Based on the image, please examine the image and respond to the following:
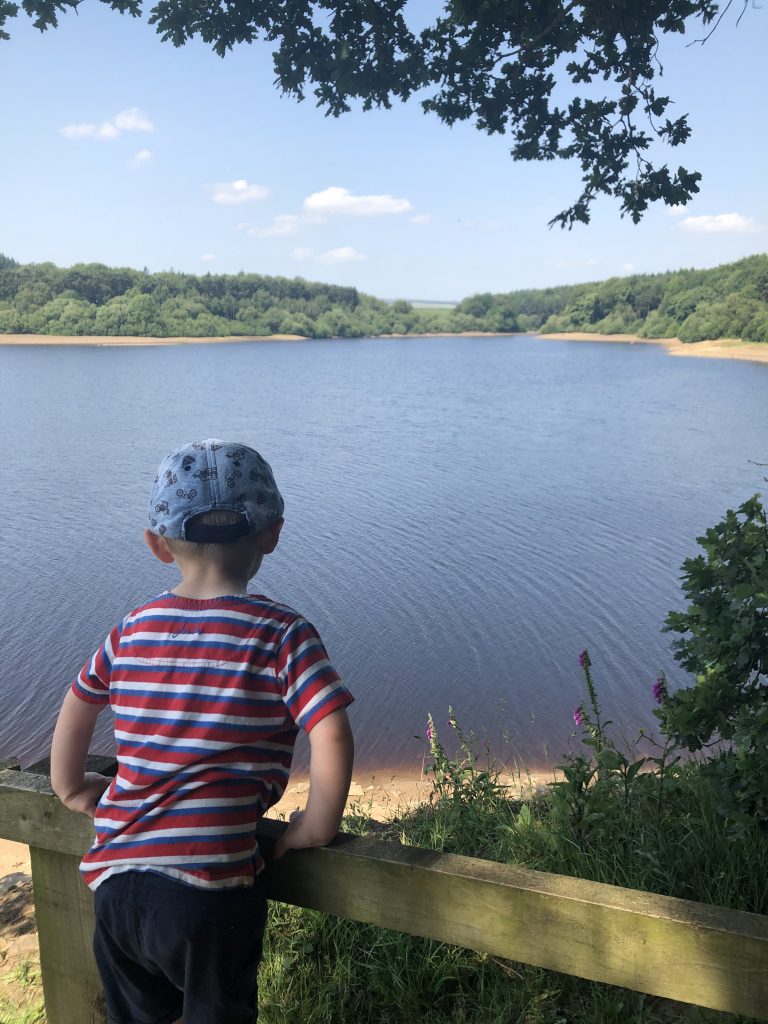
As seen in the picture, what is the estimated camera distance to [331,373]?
35.2 metres

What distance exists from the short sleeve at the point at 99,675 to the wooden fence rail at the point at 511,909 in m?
0.22

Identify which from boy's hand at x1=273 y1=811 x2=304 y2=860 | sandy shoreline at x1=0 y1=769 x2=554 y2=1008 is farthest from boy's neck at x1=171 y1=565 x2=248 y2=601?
sandy shoreline at x1=0 y1=769 x2=554 y2=1008

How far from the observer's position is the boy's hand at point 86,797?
1.34 m

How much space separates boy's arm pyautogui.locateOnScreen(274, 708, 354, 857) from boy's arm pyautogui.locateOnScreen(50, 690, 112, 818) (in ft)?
1.15

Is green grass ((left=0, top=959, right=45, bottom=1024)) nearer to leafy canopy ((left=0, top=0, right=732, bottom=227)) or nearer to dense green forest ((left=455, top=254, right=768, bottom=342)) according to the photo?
leafy canopy ((left=0, top=0, right=732, bottom=227))

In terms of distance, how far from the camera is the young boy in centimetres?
117

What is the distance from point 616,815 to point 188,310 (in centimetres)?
5718

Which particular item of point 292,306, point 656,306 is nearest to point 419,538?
point 292,306

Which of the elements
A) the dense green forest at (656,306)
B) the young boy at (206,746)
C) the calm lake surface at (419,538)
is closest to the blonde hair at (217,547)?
the young boy at (206,746)

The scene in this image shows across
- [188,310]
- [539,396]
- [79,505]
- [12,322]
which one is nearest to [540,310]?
[188,310]

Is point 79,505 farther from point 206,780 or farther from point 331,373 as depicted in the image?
point 331,373

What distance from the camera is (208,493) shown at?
4.08 ft

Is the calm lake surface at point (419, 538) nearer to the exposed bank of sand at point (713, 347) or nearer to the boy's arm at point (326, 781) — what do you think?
the boy's arm at point (326, 781)

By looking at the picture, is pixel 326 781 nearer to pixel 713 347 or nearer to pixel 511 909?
pixel 511 909
